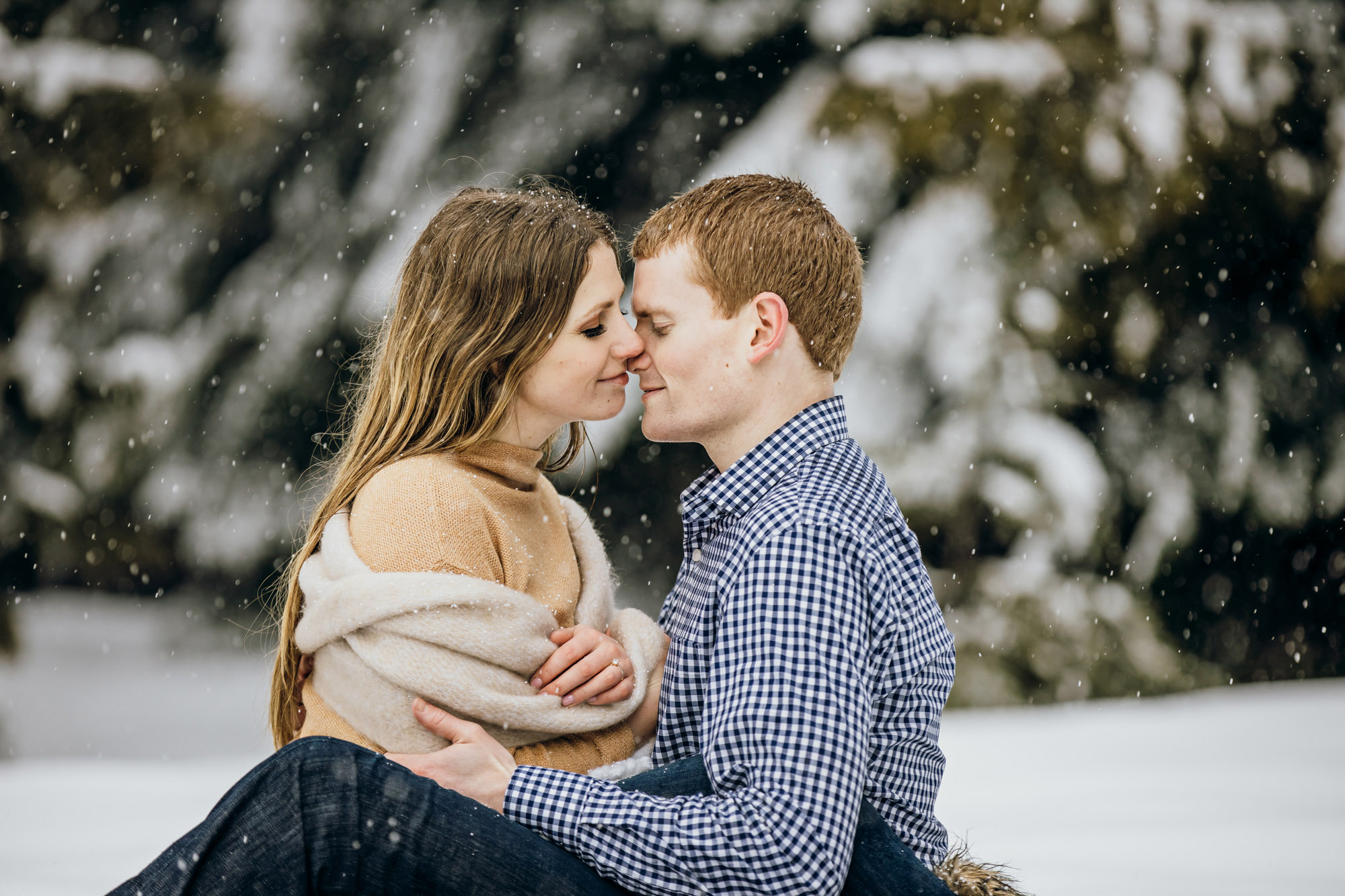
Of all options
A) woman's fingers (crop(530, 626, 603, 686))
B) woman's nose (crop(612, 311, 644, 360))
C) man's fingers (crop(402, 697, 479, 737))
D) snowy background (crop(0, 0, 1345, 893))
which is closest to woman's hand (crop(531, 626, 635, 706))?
woman's fingers (crop(530, 626, 603, 686))

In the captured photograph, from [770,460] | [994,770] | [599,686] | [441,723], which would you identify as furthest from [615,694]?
[994,770]

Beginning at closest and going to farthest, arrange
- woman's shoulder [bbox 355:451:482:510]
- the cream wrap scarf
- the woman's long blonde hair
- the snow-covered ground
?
the cream wrap scarf
woman's shoulder [bbox 355:451:482:510]
the woman's long blonde hair
the snow-covered ground

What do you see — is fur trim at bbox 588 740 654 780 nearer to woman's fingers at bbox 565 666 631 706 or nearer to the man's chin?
woman's fingers at bbox 565 666 631 706

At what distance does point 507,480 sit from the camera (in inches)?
63.8

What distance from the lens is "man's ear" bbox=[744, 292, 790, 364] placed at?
1.47 meters

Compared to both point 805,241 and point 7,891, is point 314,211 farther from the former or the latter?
point 805,241

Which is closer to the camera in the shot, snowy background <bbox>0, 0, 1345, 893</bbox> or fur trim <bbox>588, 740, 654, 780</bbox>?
fur trim <bbox>588, 740, 654, 780</bbox>

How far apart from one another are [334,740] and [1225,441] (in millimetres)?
4223

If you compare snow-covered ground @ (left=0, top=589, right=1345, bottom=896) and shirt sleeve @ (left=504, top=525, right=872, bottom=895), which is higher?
shirt sleeve @ (left=504, top=525, right=872, bottom=895)

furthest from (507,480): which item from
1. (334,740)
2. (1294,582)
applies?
(1294,582)

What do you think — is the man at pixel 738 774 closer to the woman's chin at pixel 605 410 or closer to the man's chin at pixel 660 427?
the man's chin at pixel 660 427

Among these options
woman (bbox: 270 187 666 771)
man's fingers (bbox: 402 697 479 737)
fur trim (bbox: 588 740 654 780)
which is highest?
woman (bbox: 270 187 666 771)

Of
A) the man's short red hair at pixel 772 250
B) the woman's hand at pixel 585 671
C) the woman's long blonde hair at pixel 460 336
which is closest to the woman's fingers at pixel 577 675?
the woman's hand at pixel 585 671

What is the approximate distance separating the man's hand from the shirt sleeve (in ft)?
0.16
